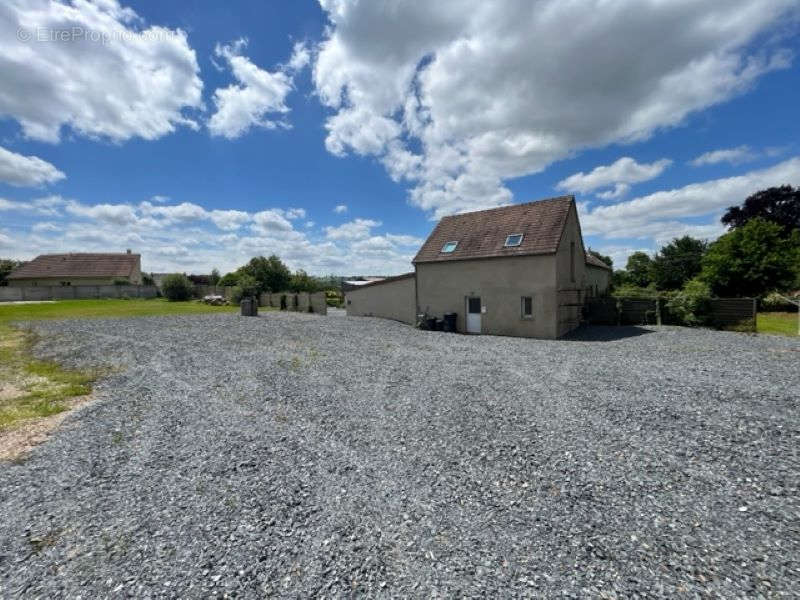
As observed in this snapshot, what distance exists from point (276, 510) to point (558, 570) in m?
2.88

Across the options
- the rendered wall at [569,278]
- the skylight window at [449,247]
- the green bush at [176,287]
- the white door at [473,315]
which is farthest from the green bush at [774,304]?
the green bush at [176,287]

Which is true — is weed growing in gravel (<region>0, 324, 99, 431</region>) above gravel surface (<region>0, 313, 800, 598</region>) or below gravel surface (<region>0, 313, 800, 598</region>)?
above

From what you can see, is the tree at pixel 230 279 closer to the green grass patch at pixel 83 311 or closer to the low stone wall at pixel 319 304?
the green grass patch at pixel 83 311

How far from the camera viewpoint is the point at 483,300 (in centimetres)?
1775

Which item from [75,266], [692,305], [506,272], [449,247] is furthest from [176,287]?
[692,305]

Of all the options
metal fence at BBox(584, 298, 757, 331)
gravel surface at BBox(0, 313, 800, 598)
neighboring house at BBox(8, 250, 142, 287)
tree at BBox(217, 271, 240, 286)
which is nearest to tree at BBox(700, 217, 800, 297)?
metal fence at BBox(584, 298, 757, 331)

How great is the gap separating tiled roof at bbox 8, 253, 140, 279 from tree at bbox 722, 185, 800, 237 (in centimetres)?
7379

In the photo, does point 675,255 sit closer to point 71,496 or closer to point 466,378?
point 466,378

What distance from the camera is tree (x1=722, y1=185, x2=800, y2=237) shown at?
33.2 metres

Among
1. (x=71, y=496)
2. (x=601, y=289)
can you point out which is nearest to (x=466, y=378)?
(x=71, y=496)

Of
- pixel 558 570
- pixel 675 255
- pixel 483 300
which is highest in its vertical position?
pixel 675 255

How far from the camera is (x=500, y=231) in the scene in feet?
59.9

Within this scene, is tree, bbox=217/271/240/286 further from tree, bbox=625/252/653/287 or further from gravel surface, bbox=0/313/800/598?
tree, bbox=625/252/653/287

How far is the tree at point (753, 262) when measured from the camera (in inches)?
1006
